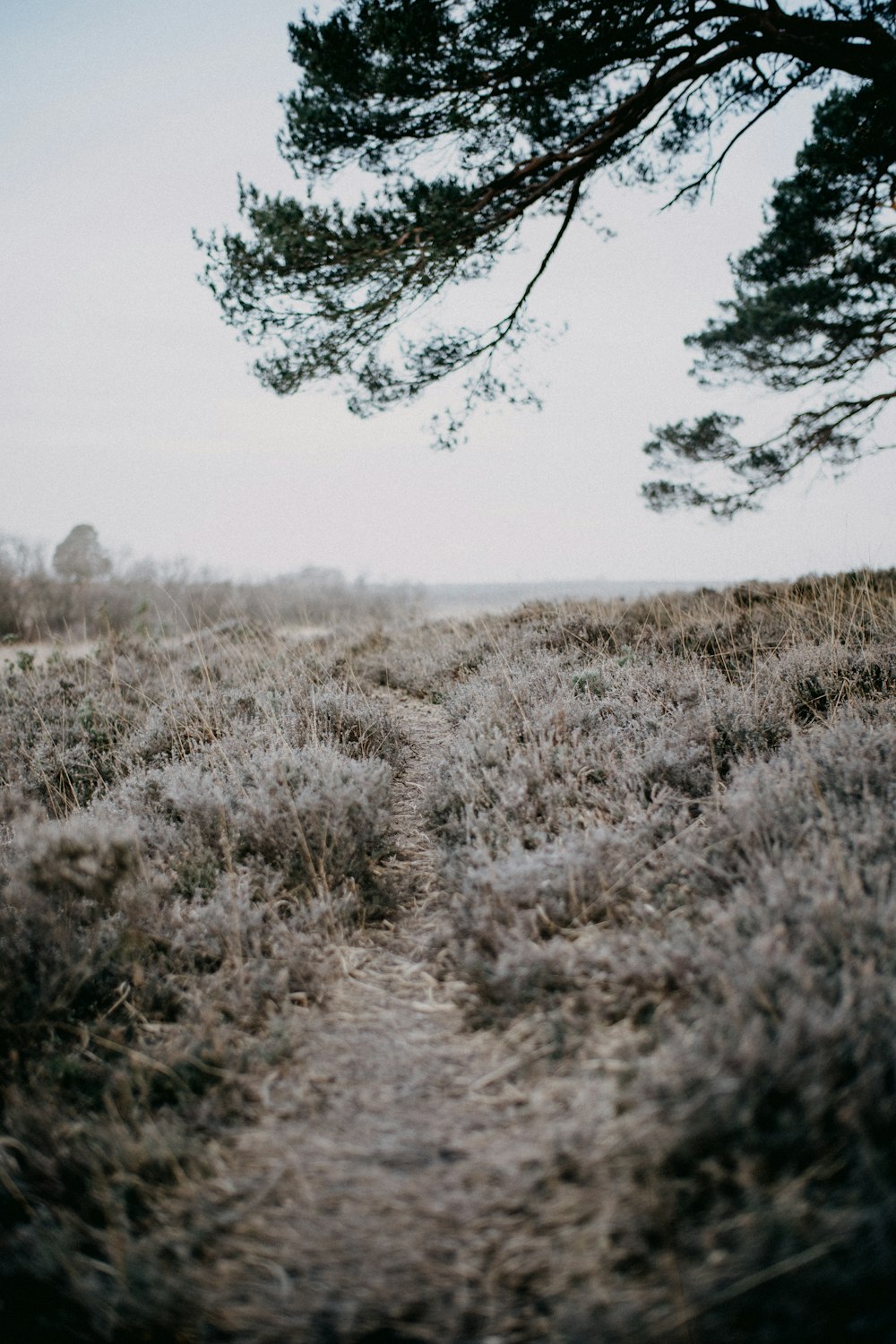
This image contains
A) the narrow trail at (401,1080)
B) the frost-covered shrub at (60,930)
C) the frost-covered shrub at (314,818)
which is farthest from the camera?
the frost-covered shrub at (314,818)

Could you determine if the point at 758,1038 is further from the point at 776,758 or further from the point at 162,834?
the point at 162,834

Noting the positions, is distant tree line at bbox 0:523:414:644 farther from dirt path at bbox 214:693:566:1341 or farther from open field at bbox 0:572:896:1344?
dirt path at bbox 214:693:566:1341

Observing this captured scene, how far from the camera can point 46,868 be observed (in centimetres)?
311

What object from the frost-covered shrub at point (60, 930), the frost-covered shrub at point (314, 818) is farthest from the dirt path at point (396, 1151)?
the frost-covered shrub at point (60, 930)

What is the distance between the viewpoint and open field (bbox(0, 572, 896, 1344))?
1.65 m

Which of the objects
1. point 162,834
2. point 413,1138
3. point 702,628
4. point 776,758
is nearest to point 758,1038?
point 413,1138

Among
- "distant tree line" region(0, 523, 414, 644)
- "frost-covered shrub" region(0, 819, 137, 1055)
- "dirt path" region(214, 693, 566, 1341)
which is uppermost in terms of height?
"distant tree line" region(0, 523, 414, 644)

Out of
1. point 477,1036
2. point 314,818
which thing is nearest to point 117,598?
point 314,818

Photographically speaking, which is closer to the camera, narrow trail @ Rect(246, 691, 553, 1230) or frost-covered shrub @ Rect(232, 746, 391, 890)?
narrow trail @ Rect(246, 691, 553, 1230)

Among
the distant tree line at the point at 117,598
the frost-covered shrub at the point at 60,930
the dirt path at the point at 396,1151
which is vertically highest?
the distant tree line at the point at 117,598

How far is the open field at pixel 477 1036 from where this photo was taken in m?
1.65

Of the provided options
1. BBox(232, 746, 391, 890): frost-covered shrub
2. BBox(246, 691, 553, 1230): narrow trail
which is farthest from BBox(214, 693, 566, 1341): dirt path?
BBox(232, 746, 391, 890): frost-covered shrub

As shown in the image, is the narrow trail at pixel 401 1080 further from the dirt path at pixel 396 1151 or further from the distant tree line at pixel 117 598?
the distant tree line at pixel 117 598

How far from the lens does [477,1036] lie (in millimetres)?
2574
